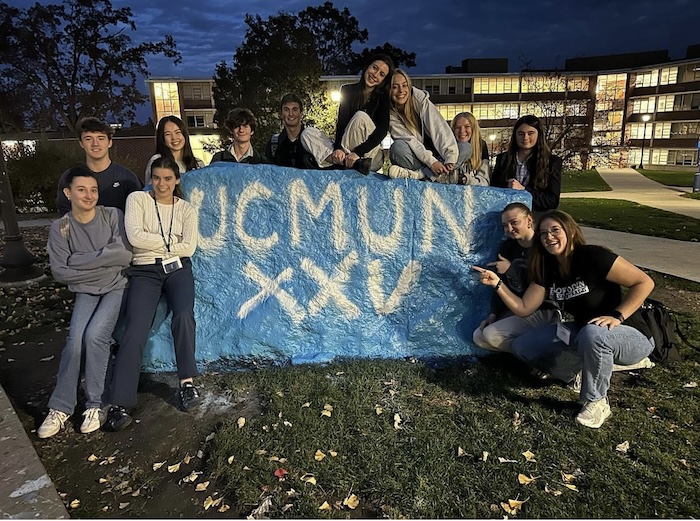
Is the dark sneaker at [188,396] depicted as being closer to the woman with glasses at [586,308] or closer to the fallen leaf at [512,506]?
the fallen leaf at [512,506]

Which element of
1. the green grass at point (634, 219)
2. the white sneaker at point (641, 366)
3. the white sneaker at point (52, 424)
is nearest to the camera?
the white sneaker at point (52, 424)

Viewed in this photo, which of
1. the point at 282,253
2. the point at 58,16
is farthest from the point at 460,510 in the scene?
the point at 58,16

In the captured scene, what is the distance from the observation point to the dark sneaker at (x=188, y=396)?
3.27m

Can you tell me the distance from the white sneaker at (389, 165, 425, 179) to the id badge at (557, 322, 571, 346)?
149 cm

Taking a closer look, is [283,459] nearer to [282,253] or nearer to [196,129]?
[282,253]

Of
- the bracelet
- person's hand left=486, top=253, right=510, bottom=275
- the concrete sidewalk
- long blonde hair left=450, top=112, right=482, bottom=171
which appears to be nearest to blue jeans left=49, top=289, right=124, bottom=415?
person's hand left=486, top=253, right=510, bottom=275

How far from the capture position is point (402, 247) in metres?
3.79

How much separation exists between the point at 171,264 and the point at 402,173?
5.92ft

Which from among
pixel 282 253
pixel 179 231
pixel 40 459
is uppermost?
pixel 179 231

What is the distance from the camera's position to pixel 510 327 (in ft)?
11.4

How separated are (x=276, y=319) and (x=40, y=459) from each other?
1.70 metres

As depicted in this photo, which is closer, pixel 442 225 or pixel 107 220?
pixel 107 220

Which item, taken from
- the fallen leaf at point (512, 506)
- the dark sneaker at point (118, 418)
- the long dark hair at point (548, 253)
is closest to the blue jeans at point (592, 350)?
the long dark hair at point (548, 253)

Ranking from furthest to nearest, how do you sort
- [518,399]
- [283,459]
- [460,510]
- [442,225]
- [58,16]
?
[58,16]
[442,225]
[518,399]
[283,459]
[460,510]
